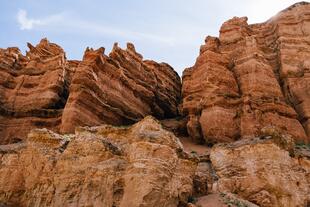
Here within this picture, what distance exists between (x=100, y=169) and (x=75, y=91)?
17.1 m

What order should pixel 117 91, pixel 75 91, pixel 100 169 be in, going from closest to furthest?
pixel 100 169 < pixel 75 91 < pixel 117 91

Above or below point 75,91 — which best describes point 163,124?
below

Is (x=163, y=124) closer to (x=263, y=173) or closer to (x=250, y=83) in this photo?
(x=250, y=83)

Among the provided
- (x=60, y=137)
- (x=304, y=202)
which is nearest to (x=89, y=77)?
(x=60, y=137)

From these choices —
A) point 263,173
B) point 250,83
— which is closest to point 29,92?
point 250,83

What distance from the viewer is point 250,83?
1364 inches

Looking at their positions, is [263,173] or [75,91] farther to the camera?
[75,91]

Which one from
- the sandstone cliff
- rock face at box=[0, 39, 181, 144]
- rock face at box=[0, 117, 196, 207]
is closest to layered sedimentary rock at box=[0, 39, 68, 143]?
rock face at box=[0, 39, 181, 144]

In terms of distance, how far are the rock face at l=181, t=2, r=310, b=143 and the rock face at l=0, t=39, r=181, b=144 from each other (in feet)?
17.8

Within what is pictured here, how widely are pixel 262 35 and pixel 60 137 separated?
32366mm

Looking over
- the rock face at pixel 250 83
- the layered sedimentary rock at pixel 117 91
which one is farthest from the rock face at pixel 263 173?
the layered sedimentary rock at pixel 117 91

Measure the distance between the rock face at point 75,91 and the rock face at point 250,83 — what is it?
214 inches

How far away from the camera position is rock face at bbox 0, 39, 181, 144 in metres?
32.9

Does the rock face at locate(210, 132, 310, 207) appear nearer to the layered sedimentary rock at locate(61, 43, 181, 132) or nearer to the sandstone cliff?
the sandstone cliff
